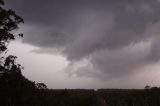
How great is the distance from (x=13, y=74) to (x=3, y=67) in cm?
208

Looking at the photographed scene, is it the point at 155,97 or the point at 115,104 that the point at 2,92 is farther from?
the point at 155,97

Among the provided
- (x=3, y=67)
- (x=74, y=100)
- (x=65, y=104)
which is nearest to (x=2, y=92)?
(x=3, y=67)

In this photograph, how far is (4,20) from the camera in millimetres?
57531

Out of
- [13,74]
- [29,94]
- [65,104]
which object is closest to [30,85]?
[29,94]

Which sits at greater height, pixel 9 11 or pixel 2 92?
pixel 9 11

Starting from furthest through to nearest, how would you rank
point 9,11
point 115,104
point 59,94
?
1. point 59,94
2. point 115,104
3. point 9,11

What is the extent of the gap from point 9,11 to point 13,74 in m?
8.64

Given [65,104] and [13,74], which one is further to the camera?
[65,104]

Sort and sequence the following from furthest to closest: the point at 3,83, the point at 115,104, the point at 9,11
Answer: the point at 115,104, the point at 3,83, the point at 9,11

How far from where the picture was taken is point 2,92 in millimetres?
63969

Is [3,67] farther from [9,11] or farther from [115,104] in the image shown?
[115,104]

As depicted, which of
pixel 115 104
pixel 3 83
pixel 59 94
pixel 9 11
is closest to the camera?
pixel 9 11

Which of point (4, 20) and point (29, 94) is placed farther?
point (29, 94)

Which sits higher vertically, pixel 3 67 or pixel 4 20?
pixel 4 20
